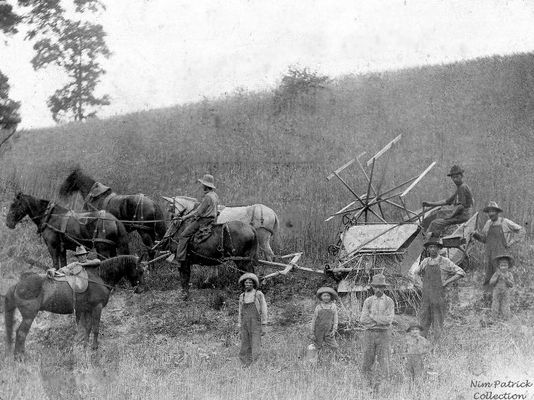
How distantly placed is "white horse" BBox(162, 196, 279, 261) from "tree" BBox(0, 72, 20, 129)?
383 cm

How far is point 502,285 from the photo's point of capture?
986 cm

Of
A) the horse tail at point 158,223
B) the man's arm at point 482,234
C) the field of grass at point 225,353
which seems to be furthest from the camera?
the horse tail at point 158,223

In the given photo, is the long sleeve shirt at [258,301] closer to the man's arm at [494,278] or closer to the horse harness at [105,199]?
the man's arm at [494,278]

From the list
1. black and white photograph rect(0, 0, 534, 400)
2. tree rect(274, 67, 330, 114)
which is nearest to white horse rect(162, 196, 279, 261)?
black and white photograph rect(0, 0, 534, 400)

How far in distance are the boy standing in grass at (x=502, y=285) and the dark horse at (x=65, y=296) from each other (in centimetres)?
568

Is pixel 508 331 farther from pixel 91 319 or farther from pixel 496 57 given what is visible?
pixel 496 57

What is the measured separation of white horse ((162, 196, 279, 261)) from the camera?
13070mm

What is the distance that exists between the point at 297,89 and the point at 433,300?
1506 cm

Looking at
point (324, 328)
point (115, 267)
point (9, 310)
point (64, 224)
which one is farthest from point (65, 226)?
point (324, 328)

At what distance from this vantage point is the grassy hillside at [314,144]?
54.5 feet

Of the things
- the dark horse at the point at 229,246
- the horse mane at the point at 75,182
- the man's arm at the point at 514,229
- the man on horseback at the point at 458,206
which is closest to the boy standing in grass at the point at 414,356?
the man on horseback at the point at 458,206

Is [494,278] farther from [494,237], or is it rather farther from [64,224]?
[64,224]

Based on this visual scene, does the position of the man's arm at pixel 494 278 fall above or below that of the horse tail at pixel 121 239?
below

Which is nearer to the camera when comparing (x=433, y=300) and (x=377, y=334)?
(x=377, y=334)
